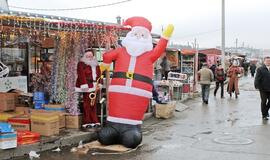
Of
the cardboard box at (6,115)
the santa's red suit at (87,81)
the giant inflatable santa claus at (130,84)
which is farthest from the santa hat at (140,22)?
the cardboard box at (6,115)

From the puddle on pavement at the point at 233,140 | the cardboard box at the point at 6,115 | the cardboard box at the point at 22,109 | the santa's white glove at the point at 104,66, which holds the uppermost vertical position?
the santa's white glove at the point at 104,66

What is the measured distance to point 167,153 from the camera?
8141 mm

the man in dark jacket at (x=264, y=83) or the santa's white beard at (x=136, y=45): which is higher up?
the santa's white beard at (x=136, y=45)

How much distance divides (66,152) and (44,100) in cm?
236

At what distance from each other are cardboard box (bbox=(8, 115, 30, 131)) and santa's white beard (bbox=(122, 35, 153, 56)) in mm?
2679

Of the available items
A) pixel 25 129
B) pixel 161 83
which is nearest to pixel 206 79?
pixel 161 83

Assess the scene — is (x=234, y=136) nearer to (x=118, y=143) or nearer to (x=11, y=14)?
(x=118, y=143)

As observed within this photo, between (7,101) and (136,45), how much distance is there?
360cm

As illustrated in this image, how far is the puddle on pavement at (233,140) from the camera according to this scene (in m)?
9.08

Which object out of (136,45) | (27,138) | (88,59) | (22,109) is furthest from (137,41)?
(22,109)

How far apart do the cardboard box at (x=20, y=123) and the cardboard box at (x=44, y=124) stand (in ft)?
0.37

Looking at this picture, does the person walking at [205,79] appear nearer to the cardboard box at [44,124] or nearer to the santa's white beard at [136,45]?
the santa's white beard at [136,45]

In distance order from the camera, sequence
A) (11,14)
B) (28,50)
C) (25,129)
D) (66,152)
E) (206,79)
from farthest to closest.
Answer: (206,79), (28,50), (25,129), (66,152), (11,14)

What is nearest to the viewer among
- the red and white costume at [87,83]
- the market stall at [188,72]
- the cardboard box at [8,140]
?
the cardboard box at [8,140]
